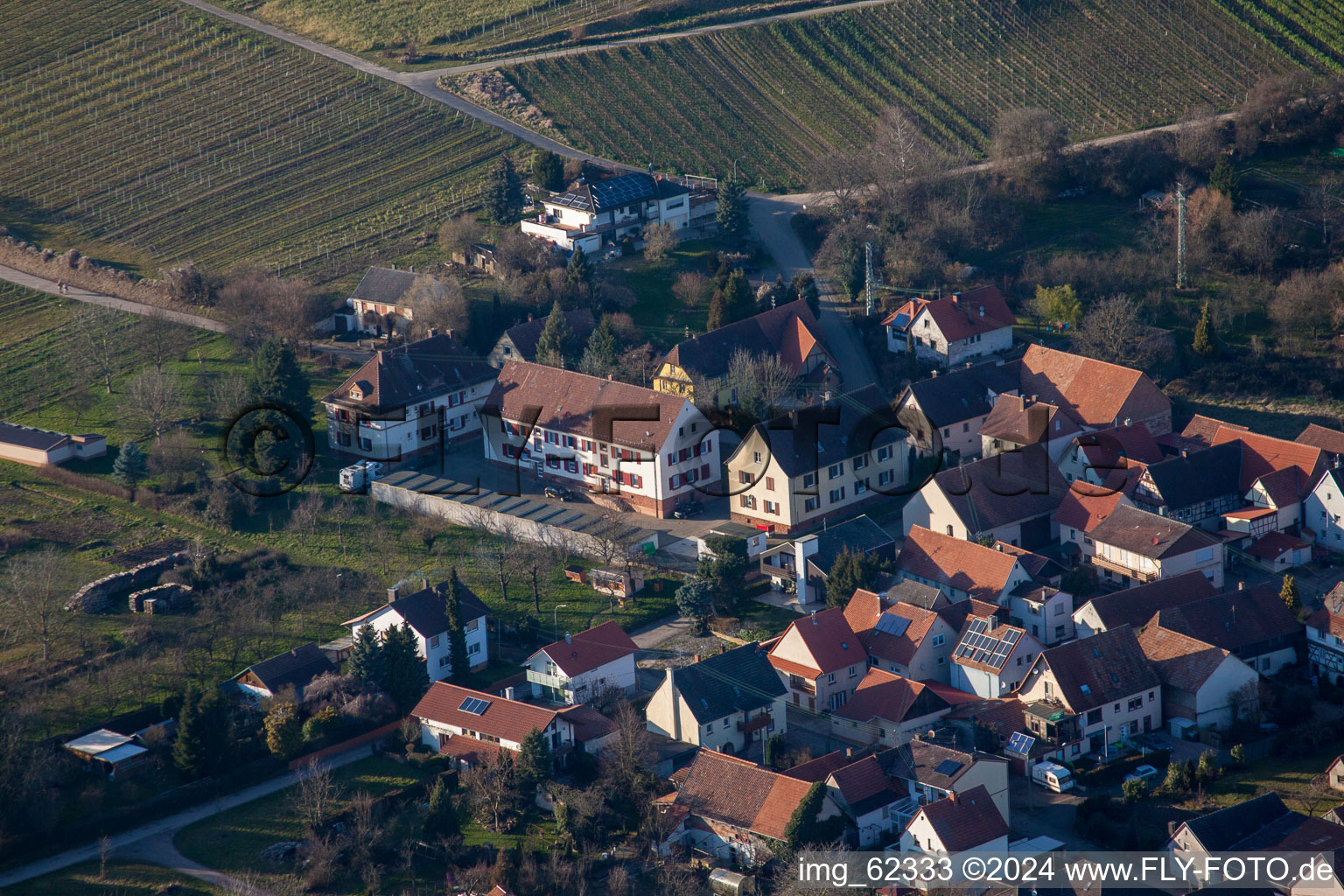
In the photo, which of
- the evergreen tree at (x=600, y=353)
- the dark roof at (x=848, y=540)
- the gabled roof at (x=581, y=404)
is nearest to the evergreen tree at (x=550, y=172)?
the evergreen tree at (x=600, y=353)

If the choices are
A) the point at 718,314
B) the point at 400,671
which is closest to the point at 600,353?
the point at 718,314

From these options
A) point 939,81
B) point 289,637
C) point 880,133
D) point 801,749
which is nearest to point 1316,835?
point 801,749

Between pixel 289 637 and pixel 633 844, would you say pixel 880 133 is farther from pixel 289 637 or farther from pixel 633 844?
pixel 633 844

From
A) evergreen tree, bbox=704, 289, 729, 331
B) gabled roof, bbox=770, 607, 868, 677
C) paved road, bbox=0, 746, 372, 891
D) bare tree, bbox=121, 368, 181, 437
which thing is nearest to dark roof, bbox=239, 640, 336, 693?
paved road, bbox=0, 746, 372, 891

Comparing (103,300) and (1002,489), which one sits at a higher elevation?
(103,300)

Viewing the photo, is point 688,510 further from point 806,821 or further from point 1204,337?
point 1204,337

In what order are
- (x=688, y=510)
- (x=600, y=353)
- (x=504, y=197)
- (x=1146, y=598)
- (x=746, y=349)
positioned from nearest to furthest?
1. (x=1146, y=598)
2. (x=688, y=510)
3. (x=600, y=353)
4. (x=746, y=349)
5. (x=504, y=197)

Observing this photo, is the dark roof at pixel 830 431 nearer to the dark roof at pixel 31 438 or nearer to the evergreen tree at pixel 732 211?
the evergreen tree at pixel 732 211

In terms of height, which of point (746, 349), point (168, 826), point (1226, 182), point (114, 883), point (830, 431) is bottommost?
point (168, 826)

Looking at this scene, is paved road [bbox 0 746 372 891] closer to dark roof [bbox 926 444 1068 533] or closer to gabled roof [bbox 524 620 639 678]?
gabled roof [bbox 524 620 639 678]
